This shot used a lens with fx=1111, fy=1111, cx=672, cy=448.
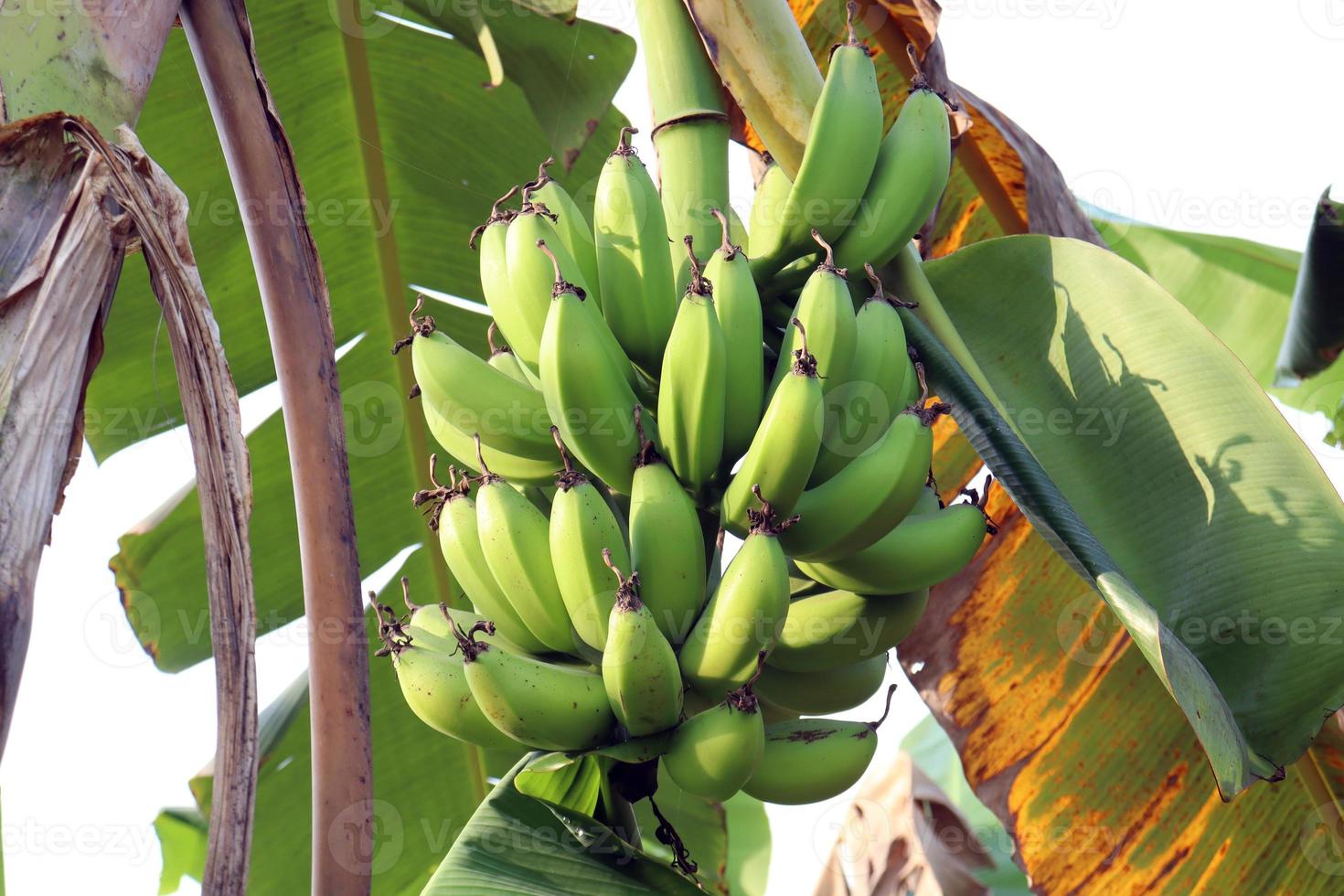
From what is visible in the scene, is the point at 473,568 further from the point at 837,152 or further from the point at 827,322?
the point at 837,152

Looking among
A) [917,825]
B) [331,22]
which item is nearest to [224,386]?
[331,22]

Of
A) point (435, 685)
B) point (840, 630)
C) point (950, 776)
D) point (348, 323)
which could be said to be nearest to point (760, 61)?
point (840, 630)

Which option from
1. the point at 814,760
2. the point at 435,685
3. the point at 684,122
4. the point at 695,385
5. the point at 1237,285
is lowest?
the point at 1237,285

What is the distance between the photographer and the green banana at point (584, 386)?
0.93 meters

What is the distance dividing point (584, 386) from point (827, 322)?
0.74 feet

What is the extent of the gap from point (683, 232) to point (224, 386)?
18.7 inches

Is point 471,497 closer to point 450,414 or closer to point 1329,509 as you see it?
point 450,414

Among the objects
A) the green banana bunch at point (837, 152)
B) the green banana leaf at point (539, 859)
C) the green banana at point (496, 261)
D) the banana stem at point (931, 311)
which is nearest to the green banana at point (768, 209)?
the green banana bunch at point (837, 152)

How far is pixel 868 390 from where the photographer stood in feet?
3.39

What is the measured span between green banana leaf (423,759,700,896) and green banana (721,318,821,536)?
12.5 inches

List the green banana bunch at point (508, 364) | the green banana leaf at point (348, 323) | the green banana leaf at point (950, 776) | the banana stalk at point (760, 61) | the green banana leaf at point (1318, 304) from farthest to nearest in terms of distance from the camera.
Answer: the green banana leaf at point (950, 776)
the green banana leaf at point (348, 323)
the green banana leaf at point (1318, 304)
the green banana bunch at point (508, 364)
the banana stalk at point (760, 61)

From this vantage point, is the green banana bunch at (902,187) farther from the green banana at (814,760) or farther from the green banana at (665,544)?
the green banana at (814,760)

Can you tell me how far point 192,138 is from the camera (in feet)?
6.35

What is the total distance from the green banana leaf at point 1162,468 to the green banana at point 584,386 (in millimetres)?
330
